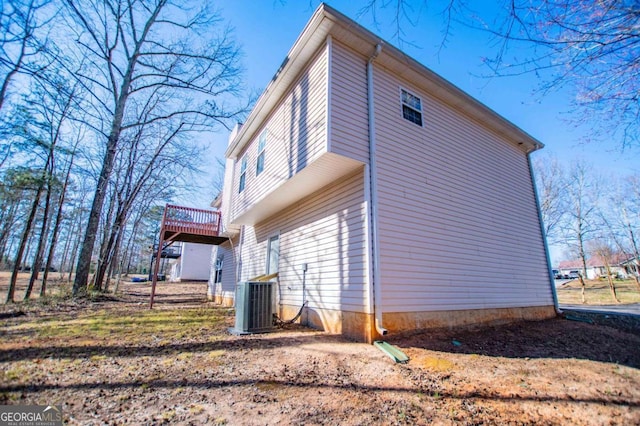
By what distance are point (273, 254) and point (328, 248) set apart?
353 cm

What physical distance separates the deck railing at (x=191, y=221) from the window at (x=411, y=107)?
9.23 metres

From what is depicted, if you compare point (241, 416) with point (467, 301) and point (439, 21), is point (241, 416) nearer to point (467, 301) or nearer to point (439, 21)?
point (439, 21)

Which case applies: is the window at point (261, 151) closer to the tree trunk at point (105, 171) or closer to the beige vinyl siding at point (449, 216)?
the beige vinyl siding at point (449, 216)

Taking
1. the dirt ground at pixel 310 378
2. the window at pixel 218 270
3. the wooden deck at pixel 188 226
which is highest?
the wooden deck at pixel 188 226

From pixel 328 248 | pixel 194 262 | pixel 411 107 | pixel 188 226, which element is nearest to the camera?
pixel 328 248

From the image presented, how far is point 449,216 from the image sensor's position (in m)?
6.95

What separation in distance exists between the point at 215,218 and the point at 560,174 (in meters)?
24.4

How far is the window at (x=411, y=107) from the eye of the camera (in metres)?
6.92

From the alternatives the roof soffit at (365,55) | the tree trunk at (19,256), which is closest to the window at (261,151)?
the roof soffit at (365,55)

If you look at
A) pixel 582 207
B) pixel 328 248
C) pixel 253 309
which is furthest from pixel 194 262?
pixel 582 207

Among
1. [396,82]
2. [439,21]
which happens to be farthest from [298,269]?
[439,21]

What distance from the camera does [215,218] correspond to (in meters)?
13.2

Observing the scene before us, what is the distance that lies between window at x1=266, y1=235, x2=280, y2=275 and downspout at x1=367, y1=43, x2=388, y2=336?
442 centimetres

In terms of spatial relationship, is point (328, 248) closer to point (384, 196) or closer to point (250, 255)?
point (384, 196)
